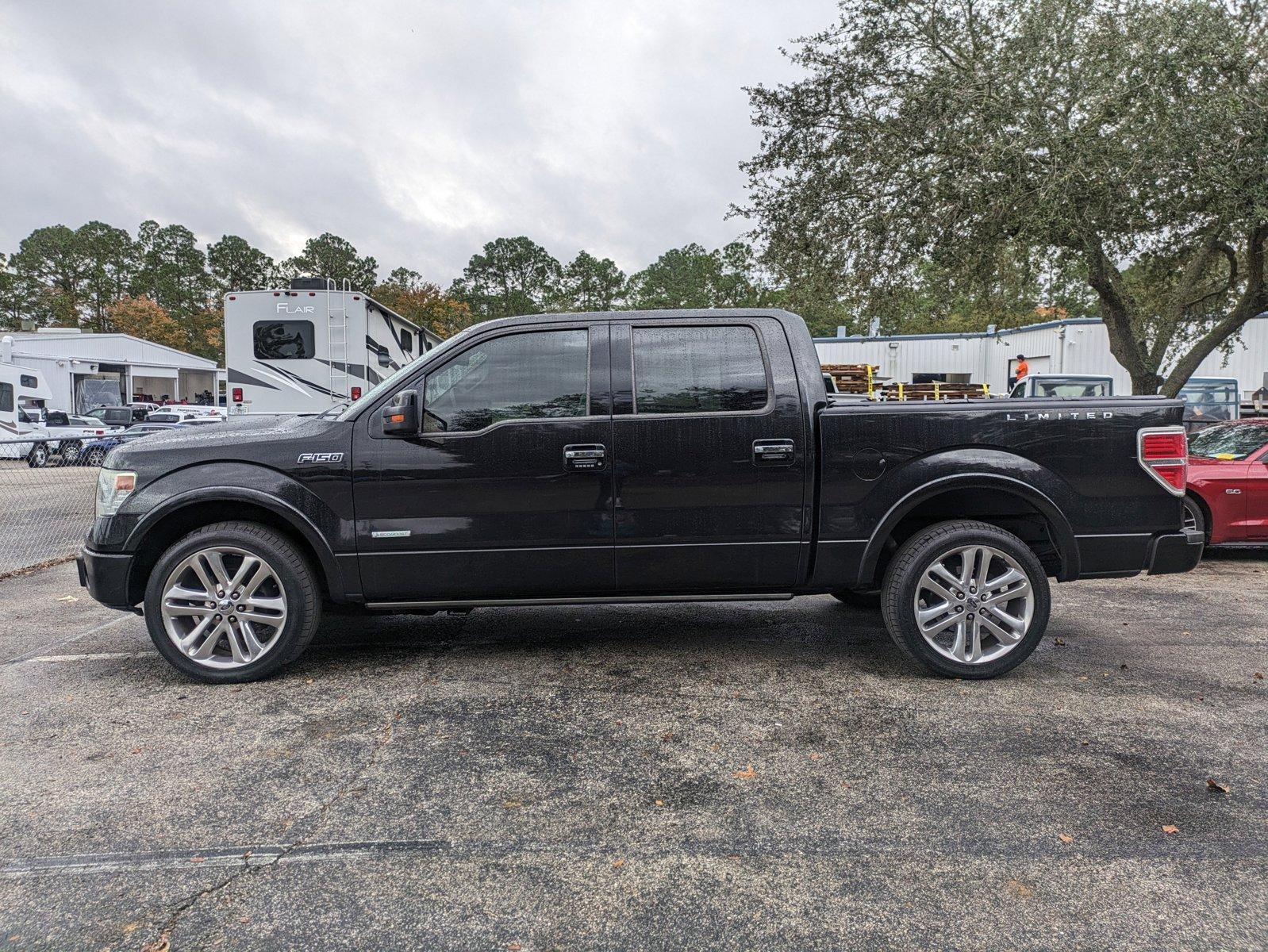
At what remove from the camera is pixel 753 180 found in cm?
1425

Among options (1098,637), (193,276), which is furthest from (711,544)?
(193,276)

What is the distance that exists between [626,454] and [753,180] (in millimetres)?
→ 11374

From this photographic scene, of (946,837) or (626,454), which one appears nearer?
(946,837)

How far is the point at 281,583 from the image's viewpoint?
4.26m

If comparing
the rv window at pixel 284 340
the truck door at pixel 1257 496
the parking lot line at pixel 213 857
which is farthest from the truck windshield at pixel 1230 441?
the rv window at pixel 284 340

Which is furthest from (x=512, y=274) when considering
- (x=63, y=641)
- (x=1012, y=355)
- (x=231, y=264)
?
(x=63, y=641)

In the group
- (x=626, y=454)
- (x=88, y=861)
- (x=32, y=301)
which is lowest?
(x=88, y=861)

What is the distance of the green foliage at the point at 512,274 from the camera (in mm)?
81125

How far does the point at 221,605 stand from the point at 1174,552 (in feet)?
16.6

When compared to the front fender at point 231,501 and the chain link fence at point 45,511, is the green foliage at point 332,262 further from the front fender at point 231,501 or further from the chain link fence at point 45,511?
the front fender at point 231,501

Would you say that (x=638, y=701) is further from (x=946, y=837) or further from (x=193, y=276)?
(x=193, y=276)

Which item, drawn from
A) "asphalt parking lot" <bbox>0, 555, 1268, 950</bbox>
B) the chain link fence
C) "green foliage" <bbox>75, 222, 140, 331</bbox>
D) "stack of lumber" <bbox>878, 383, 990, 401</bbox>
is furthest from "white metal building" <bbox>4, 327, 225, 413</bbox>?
"green foliage" <bbox>75, 222, 140, 331</bbox>

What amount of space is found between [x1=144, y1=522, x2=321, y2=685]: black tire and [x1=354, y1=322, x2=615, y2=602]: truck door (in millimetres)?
327

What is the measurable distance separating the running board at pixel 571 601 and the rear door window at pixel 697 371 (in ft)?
3.32
